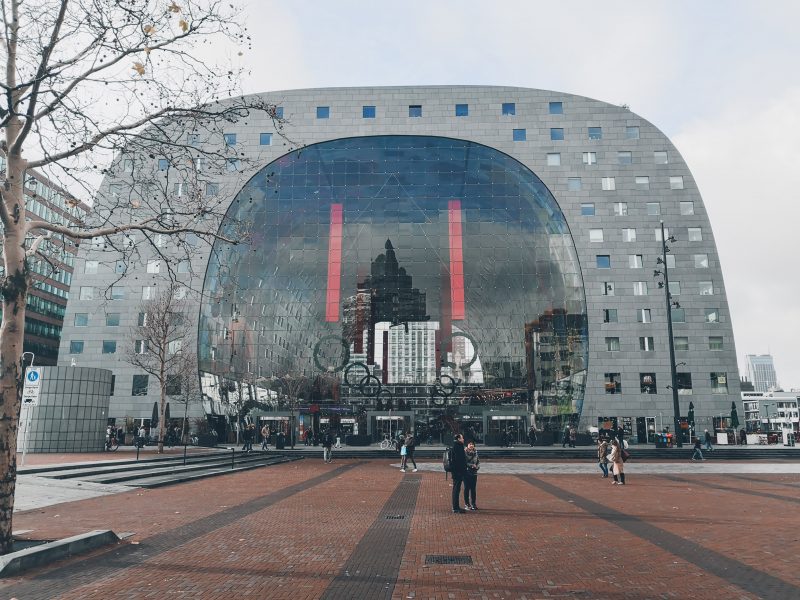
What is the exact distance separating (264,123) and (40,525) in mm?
55886

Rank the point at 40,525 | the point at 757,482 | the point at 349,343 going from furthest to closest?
1. the point at 349,343
2. the point at 757,482
3. the point at 40,525

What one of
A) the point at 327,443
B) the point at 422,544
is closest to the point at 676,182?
the point at 327,443

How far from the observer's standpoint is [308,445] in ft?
173

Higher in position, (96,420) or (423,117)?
(423,117)

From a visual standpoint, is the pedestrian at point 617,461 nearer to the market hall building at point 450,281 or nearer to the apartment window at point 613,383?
the market hall building at point 450,281

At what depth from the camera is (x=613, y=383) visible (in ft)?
185

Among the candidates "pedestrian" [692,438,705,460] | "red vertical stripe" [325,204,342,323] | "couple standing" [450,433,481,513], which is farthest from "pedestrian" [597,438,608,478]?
"red vertical stripe" [325,204,342,323]

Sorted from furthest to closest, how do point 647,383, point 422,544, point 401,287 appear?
point 401,287
point 647,383
point 422,544

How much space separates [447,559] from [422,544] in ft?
4.18

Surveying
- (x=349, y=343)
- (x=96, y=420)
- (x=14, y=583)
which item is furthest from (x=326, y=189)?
(x=14, y=583)

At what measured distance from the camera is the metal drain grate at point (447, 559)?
30.0ft

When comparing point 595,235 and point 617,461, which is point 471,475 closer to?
point 617,461

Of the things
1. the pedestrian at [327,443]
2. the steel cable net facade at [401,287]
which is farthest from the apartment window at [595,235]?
the pedestrian at [327,443]

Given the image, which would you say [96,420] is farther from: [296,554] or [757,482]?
[757,482]
